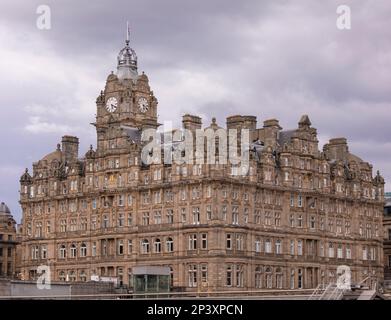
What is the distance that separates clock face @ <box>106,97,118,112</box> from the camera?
391 feet

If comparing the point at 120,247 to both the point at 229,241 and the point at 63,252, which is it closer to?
the point at 63,252

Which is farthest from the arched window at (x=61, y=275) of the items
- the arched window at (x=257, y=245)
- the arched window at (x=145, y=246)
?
the arched window at (x=257, y=245)

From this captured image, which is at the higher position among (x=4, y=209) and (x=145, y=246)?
(x=4, y=209)

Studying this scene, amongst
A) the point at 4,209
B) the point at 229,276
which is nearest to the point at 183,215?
the point at 229,276

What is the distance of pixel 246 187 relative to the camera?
346 feet

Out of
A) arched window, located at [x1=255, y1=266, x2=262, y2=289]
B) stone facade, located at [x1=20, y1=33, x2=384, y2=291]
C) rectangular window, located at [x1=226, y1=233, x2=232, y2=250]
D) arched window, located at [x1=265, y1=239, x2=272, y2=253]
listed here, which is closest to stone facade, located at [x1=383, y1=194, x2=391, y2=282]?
stone facade, located at [x1=20, y1=33, x2=384, y2=291]

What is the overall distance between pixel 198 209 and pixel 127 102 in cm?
2068

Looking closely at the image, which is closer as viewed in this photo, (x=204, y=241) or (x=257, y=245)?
(x=204, y=241)

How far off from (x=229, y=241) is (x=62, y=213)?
77.6 feet

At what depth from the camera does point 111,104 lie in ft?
392

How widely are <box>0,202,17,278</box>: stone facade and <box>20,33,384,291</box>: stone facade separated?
21680 millimetres
